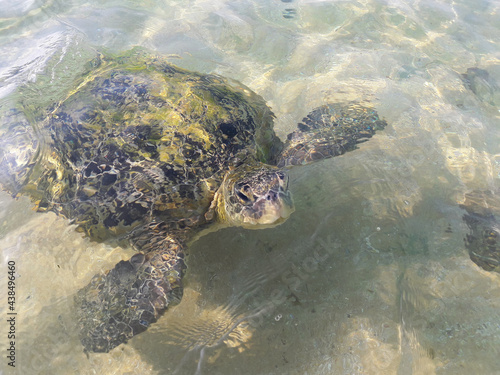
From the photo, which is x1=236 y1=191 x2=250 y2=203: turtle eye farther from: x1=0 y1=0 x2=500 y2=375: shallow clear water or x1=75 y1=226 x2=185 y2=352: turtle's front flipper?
x1=75 y1=226 x2=185 y2=352: turtle's front flipper

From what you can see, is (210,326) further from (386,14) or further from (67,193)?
(386,14)

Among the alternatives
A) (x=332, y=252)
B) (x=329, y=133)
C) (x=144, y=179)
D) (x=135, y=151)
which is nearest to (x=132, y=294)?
(x=144, y=179)

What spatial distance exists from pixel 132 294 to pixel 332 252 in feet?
7.57

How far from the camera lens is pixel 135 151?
3.35m

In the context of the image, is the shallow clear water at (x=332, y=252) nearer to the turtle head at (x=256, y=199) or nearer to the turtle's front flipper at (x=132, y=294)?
the turtle's front flipper at (x=132, y=294)

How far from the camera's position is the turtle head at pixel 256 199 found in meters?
3.11

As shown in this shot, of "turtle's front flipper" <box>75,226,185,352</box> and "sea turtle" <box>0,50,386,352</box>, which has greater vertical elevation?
"sea turtle" <box>0,50,386,352</box>

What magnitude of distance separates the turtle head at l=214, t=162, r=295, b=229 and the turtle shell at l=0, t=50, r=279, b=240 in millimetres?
318

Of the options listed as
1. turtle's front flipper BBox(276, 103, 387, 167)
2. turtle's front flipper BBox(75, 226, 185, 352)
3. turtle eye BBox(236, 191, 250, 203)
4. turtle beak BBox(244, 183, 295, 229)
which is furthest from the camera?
turtle's front flipper BBox(276, 103, 387, 167)

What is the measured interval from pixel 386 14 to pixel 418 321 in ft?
24.3

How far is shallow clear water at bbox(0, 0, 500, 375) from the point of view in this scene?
111 inches

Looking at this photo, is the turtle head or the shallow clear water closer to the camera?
the shallow clear water

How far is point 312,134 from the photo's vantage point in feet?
15.2

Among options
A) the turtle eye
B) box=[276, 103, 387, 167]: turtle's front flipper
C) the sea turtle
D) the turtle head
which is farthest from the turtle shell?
box=[276, 103, 387, 167]: turtle's front flipper
